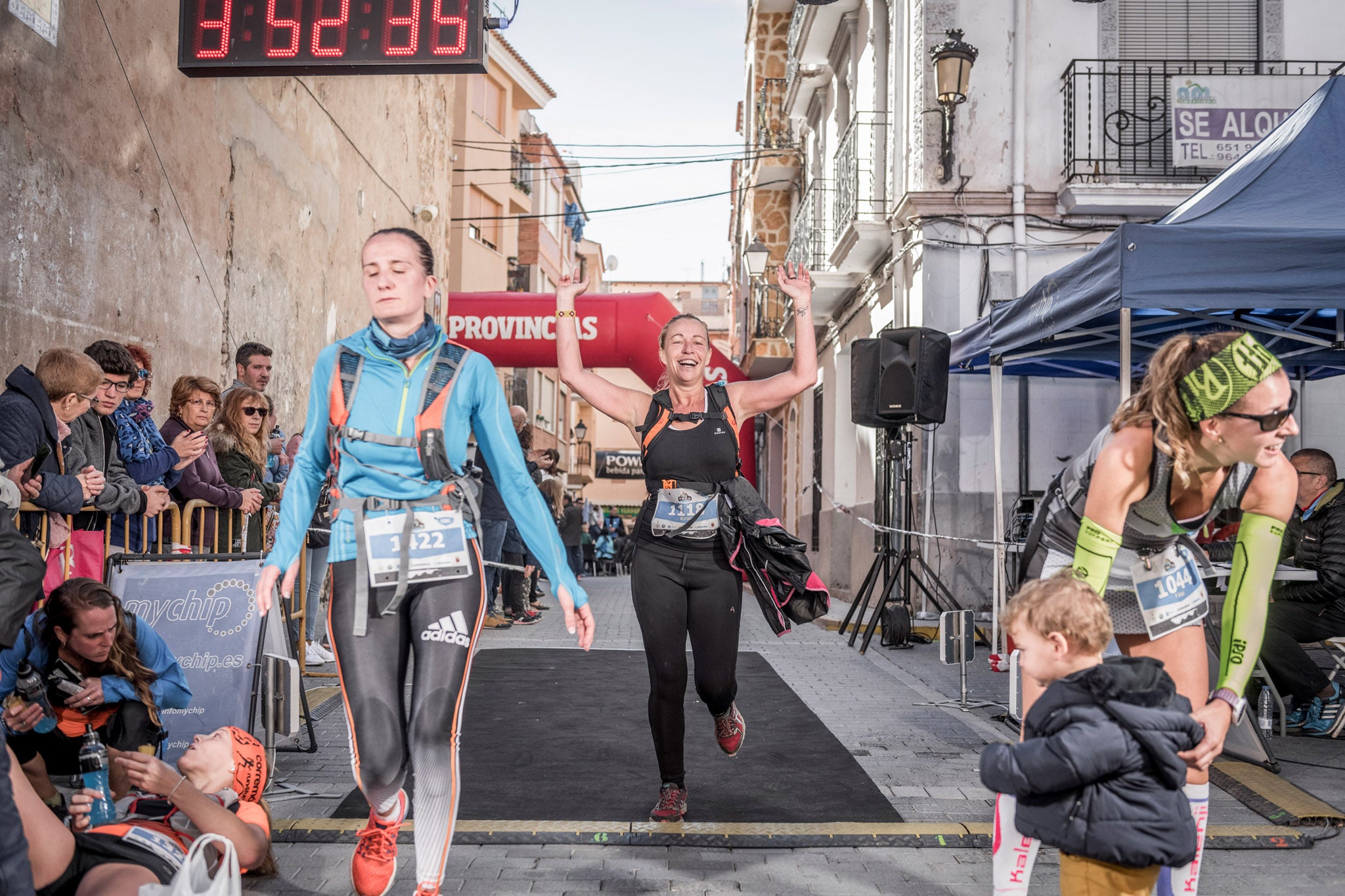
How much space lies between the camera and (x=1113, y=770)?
2.71 meters

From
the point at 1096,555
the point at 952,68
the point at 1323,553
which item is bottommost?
the point at 1323,553

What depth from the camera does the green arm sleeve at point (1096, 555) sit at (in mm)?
3057

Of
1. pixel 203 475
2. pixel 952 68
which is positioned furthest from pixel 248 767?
pixel 952 68

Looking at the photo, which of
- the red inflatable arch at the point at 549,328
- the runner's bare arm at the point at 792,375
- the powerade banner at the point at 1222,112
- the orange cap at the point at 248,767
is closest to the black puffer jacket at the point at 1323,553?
the runner's bare arm at the point at 792,375

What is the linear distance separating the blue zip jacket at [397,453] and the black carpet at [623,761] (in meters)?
1.72

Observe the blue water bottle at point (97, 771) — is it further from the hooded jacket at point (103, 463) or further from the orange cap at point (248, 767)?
the hooded jacket at point (103, 463)

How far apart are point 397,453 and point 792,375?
1.90 meters

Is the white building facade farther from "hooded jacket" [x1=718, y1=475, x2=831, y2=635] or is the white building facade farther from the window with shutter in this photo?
"hooded jacket" [x1=718, y1=475, x2=831, y2=635]

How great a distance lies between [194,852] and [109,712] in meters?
1.80

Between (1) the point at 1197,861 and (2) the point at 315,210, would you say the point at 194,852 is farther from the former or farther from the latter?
(2) the point at 315,210

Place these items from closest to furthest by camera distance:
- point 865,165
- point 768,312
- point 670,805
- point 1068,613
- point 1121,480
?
point 1068,613, point 1121,480, point 670,805, point 865,165, point 768,312

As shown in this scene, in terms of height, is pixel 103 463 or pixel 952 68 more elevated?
pixel 952 68

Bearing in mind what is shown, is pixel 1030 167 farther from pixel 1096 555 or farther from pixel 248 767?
pixel 248 767

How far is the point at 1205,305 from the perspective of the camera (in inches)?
239
